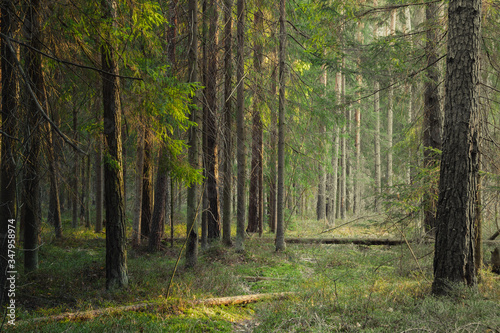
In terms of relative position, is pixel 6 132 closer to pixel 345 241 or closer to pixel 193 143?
pixel 193 143

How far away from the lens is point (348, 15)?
845 cm

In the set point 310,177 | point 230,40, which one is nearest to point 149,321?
point 230,40

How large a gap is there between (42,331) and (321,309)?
12.9 ft

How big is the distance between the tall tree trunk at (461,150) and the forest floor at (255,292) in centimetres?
48

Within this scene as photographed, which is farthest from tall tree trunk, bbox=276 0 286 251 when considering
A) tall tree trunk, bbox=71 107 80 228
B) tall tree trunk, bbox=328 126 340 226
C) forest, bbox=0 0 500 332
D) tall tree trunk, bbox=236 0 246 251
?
tall tree trunk, bbox=328 126 340 226

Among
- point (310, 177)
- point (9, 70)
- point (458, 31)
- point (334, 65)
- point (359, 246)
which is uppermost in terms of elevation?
point (334, 65)

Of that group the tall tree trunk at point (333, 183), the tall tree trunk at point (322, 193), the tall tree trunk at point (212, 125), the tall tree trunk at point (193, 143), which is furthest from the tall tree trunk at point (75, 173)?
→ the tall tree trunk at point (333, 183)

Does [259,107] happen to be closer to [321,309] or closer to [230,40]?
[230,40]

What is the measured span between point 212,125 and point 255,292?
6.45 meters

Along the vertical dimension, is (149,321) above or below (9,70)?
below

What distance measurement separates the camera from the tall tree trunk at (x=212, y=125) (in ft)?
33.8

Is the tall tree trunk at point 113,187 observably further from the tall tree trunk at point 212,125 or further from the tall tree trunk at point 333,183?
the tall tree trunk at point 333,183

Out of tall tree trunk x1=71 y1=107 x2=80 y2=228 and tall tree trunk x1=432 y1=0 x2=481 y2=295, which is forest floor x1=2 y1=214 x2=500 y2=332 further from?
tall tree trunk x1=71 y1=107 x2=80 y2=228

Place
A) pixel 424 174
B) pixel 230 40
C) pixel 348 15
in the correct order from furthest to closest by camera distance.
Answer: pixel 230 40
pixel 348 15
pixel 424 174
